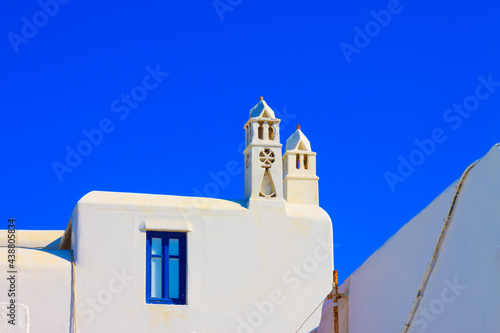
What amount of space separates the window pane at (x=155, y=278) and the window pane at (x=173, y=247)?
0.34 m

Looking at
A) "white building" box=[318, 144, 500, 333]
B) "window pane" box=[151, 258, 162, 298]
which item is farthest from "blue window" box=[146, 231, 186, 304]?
"white building" box=[318, 144, 500, 333]

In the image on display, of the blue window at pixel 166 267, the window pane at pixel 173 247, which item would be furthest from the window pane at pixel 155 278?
the window pane at pixel 173 247

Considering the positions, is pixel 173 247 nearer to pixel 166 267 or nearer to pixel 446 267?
pixel 166 267

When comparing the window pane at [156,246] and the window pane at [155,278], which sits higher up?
the window pane at [156,246]

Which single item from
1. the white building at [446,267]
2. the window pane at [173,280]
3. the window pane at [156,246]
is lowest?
the white building at [446,267]

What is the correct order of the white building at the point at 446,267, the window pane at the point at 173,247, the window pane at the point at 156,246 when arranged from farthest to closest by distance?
the window pane at the point at 173,247 → the window pane at the point at 156,246 → the white building at the point at 446,267

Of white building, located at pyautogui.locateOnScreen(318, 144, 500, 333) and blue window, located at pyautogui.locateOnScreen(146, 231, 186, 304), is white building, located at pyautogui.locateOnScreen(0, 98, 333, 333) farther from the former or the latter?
white building, located at pyautogui.locateOnScreen(318, 144, 500, 333)

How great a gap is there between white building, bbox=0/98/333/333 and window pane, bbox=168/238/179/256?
0.06 ft

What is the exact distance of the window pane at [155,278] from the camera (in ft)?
51.5

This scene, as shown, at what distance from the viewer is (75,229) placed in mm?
15578

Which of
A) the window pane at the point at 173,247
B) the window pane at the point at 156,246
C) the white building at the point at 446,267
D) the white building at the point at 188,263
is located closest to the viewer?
the white building at the point at 446,267

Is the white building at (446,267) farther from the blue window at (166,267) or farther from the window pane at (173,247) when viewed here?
the window pane at (173,247)

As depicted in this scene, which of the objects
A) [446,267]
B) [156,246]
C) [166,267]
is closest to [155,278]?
[166,267]

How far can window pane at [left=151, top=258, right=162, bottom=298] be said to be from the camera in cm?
1570
